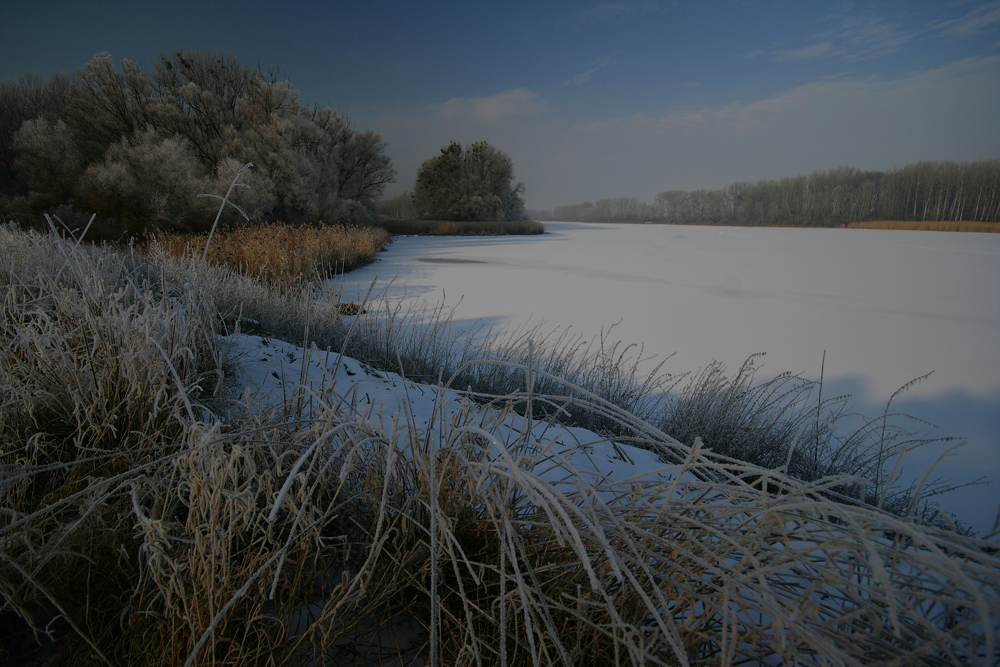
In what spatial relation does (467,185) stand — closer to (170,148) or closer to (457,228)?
(457,228)

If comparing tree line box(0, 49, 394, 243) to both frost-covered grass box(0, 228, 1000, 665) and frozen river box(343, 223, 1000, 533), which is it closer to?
frozen river box(343, 223, 1000, 533)

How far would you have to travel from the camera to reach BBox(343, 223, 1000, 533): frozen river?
329 cm

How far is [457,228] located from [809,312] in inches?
894

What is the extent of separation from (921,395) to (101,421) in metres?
5.15

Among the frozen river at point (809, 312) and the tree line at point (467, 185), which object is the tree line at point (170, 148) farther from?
the tree line at point (467, 185)

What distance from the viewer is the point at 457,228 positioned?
2641 cm

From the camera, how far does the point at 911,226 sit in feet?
69.4

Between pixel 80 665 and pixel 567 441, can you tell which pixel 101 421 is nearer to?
pixel 80 665

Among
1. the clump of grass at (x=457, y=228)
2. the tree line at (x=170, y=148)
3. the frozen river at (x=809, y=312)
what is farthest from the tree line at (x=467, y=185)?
the frozen river at (x=809, y=312)

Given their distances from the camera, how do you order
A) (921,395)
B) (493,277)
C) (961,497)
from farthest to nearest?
(493,277)
(921,395)
(961,497)

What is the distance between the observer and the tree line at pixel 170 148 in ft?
34.6

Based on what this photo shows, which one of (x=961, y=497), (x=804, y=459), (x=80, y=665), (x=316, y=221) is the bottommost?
(x=961, y=497)

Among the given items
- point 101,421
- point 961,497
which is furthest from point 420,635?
point 961,497

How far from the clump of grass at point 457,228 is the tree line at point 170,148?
6791 mm
